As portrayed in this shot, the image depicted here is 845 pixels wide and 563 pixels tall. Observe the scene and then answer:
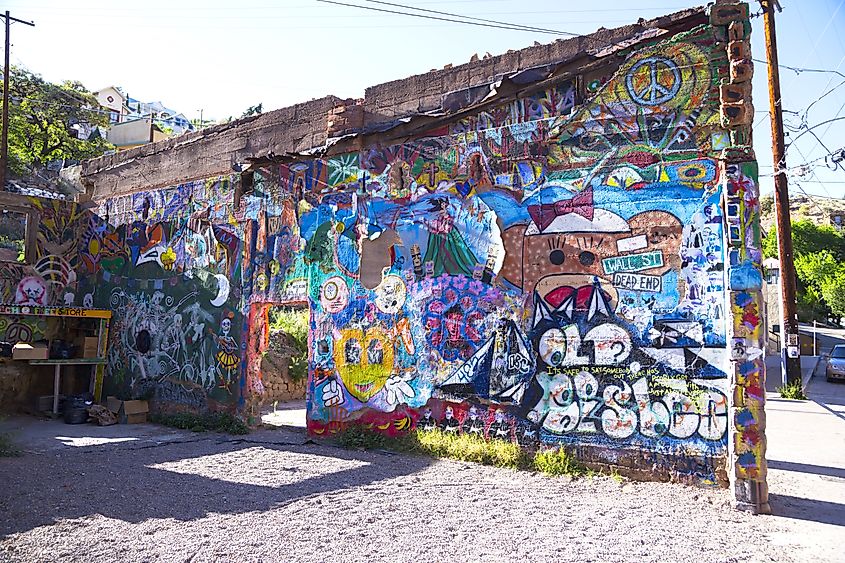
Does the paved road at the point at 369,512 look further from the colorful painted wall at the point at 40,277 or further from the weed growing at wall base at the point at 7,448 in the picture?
the colorful painted wall at the point at 40,277

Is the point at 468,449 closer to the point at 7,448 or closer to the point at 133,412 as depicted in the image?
the point at 7,448

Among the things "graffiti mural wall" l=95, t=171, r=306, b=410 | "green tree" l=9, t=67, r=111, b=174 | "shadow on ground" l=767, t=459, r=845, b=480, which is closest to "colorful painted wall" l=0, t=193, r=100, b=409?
"graffiti mural wall" l=95, t=171, r=306, b=410

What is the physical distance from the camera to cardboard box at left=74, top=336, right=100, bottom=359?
1316cm

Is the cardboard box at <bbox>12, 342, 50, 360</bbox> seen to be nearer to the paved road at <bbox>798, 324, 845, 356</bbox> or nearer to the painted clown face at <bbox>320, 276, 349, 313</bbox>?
the painted clown face at <bbox>320, 276, 349, 313</bbox>

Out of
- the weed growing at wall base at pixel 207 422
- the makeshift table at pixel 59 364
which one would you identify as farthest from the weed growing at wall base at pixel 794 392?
the makeshift table at pixel 59 364

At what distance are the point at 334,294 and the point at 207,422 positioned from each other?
137 inches

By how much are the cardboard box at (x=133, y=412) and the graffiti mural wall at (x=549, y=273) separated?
4063 millimetres

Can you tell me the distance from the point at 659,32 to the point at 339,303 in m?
5.94

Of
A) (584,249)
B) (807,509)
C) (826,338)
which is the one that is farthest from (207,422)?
(826,338)

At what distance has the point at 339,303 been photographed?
10.2 m

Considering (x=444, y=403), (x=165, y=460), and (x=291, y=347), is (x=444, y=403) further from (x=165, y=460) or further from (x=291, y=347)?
(x=291, y=347)

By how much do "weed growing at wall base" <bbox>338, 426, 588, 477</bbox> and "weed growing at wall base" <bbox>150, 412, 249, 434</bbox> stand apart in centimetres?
222

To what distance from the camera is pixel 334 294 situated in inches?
405

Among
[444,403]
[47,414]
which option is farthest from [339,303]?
[47,414]
